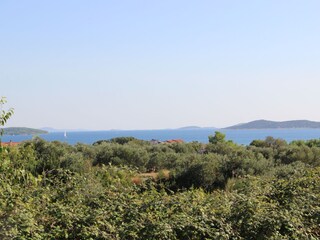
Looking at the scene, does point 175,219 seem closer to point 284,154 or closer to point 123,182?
point 123,182

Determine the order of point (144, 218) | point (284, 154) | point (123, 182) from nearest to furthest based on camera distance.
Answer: point (144, 218), point (123, 182), point (284, 154)

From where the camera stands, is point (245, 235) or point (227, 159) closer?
point (245, 235)

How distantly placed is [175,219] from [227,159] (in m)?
15.9

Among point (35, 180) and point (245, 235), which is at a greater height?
point (35, 180)

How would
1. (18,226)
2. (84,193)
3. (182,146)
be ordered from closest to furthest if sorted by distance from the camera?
(18,226), (84,193), (182,146)

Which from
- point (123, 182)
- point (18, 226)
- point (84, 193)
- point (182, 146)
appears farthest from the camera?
point (182, 146)

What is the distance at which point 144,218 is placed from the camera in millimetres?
5211

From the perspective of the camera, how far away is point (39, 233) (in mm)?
4844

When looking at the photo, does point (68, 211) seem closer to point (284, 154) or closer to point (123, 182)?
point (123, 182)

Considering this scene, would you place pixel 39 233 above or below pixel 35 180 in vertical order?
below

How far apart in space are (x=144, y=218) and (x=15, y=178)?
240 centimetres

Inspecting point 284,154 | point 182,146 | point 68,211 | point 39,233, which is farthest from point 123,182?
point 182,146

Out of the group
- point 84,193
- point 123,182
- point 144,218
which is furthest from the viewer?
point 123,182

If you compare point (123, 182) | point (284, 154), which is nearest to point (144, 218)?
point (123, 182)
